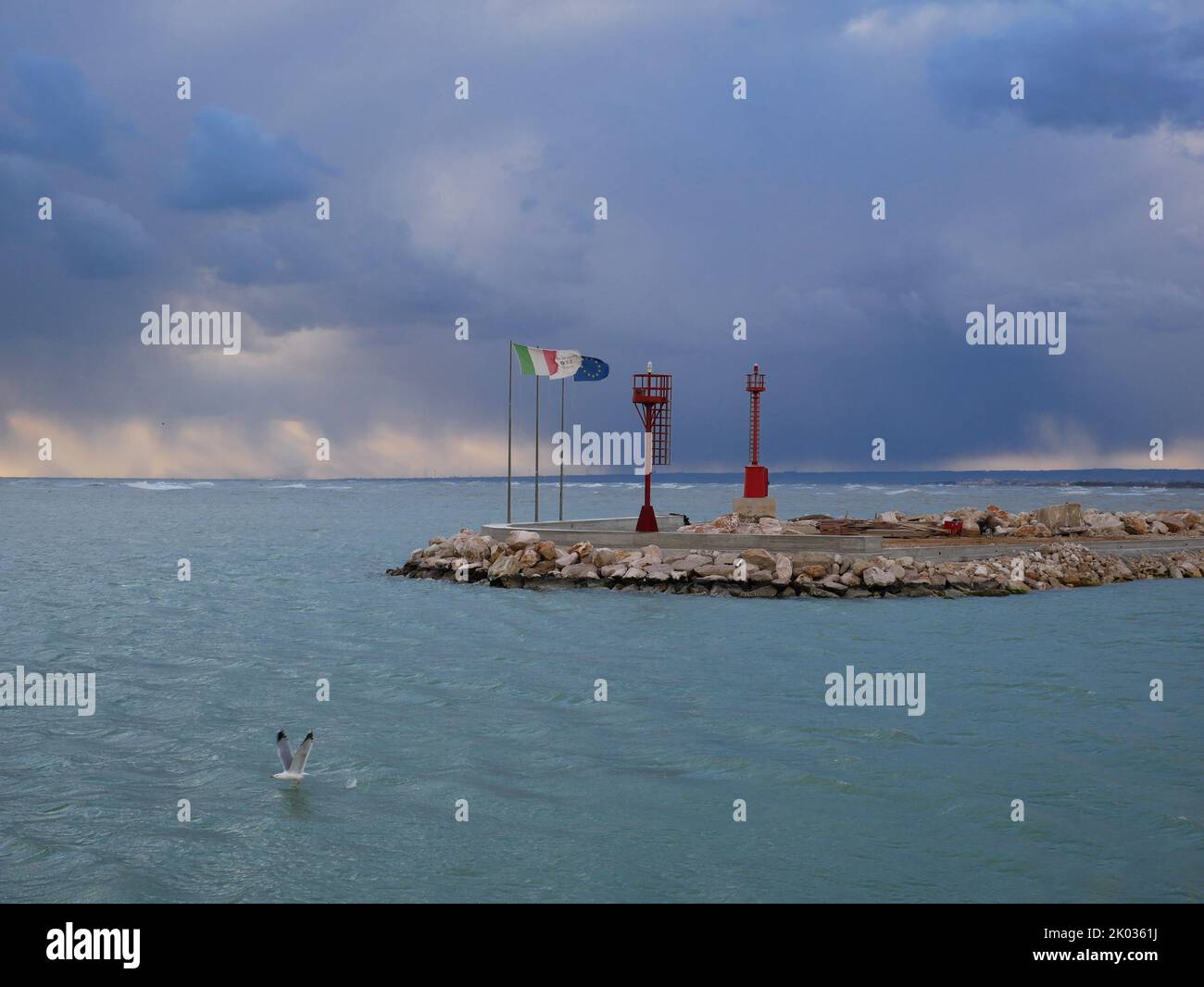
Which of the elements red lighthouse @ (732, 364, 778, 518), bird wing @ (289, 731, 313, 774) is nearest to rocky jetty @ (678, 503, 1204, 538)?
red lighthouse @ (732, 364, 778, 518)

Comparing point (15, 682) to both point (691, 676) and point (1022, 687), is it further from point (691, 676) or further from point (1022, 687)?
point (1022, 687)

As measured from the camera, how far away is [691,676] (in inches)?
712

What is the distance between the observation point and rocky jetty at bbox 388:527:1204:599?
29.3m

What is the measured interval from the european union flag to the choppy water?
1132 centimetres

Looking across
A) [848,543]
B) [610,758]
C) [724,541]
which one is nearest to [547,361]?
[724,541]

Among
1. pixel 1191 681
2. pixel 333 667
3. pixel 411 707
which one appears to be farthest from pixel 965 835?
pixel 333 667

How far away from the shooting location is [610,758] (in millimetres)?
12703

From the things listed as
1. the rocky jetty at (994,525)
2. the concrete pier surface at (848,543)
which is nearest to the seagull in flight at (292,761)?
the concrete pier surface at (848,543)

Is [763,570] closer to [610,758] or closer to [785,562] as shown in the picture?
[785,562]

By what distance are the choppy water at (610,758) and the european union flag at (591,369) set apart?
1132 cm

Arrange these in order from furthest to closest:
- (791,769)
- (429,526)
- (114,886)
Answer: (429,526) < (791,769) < (114,886)

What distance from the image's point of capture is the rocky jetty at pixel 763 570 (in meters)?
29.3
